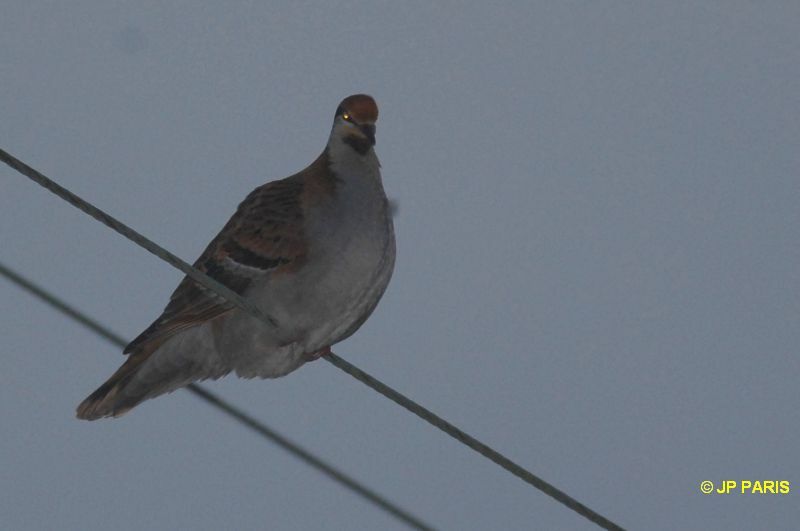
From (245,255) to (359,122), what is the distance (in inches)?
42.9

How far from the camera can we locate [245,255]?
8.62 metres

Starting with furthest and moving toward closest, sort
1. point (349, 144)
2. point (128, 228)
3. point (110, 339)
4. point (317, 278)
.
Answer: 1. point (349, 144)
2. point (317, 278)
3. point (110, 339)
4. point (128, 228)

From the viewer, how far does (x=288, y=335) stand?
327 inches

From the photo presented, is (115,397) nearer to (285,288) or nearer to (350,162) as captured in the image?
(285,288)

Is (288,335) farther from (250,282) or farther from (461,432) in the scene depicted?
(461,432)

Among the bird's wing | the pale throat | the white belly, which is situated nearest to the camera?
the white belly

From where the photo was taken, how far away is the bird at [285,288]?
27.2 feet

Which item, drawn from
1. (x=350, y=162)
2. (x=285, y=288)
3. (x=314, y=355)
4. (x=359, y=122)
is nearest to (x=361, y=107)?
(x=359, y=122)

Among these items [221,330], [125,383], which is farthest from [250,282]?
[125,383]

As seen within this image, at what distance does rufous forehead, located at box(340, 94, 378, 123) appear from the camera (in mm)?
8828

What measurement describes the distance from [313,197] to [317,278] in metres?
0.61

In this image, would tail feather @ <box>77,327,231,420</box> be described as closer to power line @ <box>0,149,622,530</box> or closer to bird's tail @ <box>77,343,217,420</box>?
bird's tail @ <box>77,343,217,420</box>

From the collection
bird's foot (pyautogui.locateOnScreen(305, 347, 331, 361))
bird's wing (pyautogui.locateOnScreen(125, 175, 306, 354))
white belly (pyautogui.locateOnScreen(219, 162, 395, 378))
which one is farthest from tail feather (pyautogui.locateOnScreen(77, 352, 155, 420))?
bird's foot (pyautogui.locateOnScreen(305, 347, 331, 361))

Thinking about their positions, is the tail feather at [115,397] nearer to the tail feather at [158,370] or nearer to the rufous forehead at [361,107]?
the tail feather at [158,370]
